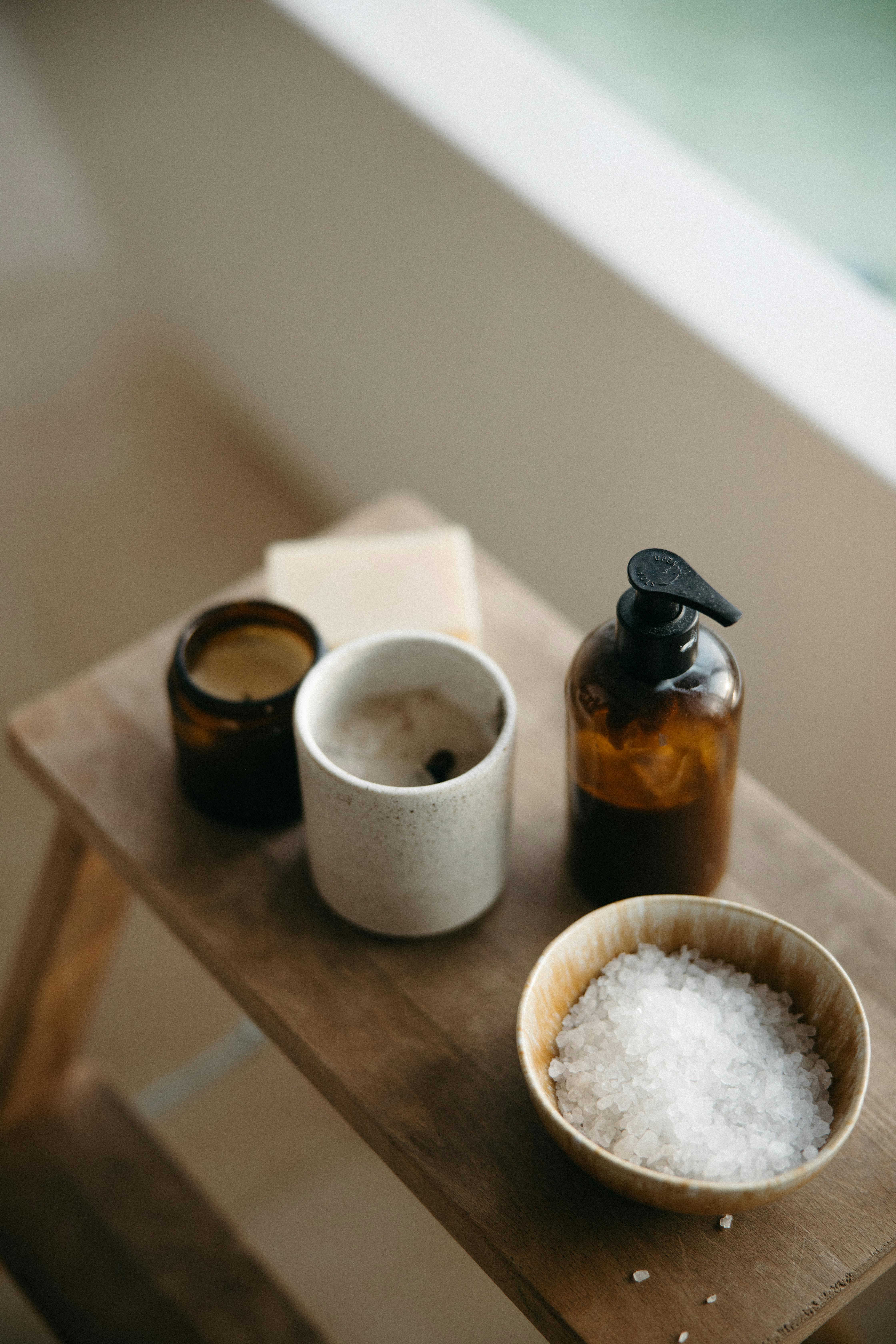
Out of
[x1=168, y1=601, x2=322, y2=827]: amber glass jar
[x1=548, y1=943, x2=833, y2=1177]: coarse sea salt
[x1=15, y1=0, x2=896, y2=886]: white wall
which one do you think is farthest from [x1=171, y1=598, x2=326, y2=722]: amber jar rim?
[x1=15, y1=0, x2=896, y2=886]: white wall

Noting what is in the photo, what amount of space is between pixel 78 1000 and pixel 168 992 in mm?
389

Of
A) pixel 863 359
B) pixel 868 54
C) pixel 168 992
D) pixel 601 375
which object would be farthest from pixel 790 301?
pixel 168 992

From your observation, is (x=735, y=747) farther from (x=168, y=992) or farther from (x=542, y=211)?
(x=168, y=992)

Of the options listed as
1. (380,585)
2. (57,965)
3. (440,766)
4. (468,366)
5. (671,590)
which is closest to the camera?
(671,590)

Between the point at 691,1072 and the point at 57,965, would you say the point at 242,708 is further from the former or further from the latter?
the point at 57,965

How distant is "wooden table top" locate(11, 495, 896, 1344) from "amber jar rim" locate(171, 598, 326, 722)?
10 cm

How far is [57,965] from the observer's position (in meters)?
0.88

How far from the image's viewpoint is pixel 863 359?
2.75ft

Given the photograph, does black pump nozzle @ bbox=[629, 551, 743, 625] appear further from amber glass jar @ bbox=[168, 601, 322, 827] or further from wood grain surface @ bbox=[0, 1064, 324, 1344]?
wood grain surface @ bbox=[0, 1064, 324, 1344]

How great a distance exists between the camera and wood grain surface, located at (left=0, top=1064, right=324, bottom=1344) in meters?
0.90

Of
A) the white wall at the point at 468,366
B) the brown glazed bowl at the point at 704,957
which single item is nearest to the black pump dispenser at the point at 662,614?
the brown glazed bowl at the point at 704,957

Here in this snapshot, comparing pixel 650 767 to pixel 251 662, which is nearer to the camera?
pixel 650 767

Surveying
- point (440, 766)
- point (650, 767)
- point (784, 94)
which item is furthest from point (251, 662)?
point (784, 94)

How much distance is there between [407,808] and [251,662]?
19 cm
